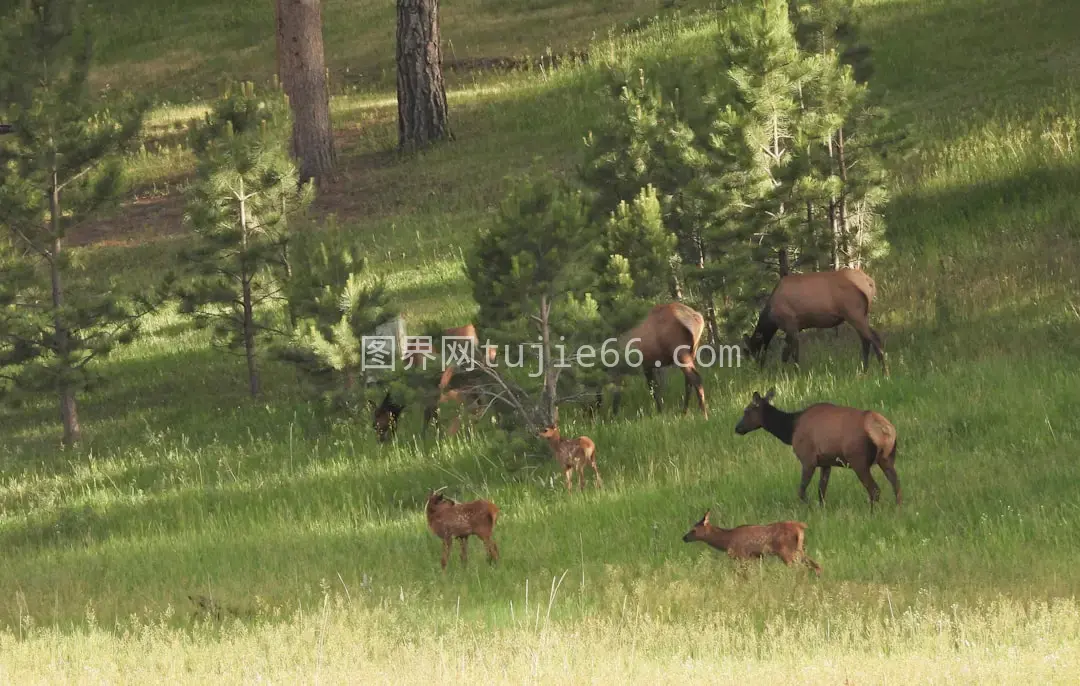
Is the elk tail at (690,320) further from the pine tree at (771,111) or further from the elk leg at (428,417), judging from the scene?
the elk leg at (428,417)

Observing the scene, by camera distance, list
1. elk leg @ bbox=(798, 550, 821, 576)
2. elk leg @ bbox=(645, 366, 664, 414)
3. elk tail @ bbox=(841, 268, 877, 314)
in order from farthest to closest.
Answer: elk leg @ bbox=(645, 366, 664, 414), elk tail @ bbox=(841, 268, 877, 314), elk leg @ bbox=(798, 550, 821, 576)

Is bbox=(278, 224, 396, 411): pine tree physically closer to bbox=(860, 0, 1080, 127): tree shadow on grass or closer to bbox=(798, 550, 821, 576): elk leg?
bbox=(798, 550, 821, 576): elk leg

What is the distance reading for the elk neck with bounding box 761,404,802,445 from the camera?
12953mm

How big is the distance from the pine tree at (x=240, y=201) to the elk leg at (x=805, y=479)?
10.6 metres

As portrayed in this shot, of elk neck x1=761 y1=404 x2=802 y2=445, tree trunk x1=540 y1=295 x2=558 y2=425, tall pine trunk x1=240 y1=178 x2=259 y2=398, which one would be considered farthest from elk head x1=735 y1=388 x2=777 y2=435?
tall pine trunk x1=240 y1=178 x2=259 y2=398

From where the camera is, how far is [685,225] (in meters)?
19.4

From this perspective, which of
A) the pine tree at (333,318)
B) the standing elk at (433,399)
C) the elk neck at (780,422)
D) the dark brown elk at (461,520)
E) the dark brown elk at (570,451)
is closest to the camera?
the dark brown elk at (461,520)

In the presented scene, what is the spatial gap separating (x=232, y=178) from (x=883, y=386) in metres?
9.70

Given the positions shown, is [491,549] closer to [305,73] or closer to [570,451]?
[570,451]

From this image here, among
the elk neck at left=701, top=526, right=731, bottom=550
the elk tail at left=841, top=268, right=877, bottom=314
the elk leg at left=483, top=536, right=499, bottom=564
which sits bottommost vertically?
the elk leg at left=483, top=536, right=499, bottom=564

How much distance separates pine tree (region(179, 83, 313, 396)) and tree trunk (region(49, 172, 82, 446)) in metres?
1.73

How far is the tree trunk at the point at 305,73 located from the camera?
104 feet

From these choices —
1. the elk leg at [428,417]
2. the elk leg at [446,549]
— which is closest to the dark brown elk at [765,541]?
the elk leg at [446,549]

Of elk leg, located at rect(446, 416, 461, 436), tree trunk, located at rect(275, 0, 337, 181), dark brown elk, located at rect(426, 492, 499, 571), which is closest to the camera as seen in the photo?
dark brown elk, located at rect(426, 492, 499, 571)
